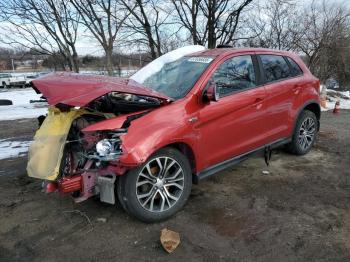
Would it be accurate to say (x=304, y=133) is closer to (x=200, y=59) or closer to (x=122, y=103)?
(x=200, y=59)

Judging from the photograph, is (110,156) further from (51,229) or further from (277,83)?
(277,83)

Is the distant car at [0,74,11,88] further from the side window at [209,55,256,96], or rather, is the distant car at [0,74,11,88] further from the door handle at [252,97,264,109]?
the door handle at [252,97,264,109]

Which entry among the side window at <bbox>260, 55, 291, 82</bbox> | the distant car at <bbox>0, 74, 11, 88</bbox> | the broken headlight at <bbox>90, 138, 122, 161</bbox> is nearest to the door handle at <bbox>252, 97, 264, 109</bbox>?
the side window at <bbox>260, 55, 291, 82</bbox>

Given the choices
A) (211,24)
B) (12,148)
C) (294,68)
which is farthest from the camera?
(211,24)

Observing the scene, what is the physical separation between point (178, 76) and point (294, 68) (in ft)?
7.09

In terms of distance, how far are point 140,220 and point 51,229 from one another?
35.8 inches

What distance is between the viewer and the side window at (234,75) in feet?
15.1

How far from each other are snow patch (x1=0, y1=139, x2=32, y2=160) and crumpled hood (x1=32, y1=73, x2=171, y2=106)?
3.02 meters

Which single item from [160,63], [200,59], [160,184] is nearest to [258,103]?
[200,59]

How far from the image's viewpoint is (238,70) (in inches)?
193

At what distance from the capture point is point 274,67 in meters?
5.53

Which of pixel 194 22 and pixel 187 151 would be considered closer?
pixel 187 151

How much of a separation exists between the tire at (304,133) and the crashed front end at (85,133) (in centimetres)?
281

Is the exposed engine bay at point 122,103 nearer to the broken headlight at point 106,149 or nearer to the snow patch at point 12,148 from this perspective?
the broken headlight at point 106,149
